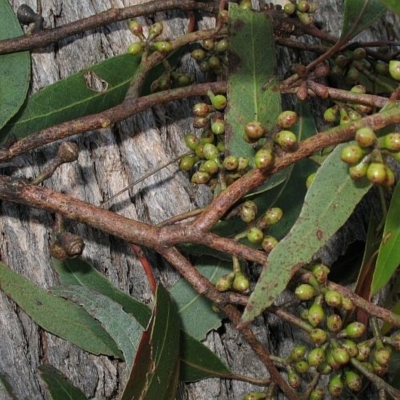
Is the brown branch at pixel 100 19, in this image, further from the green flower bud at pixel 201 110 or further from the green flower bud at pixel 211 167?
the green flower bud at pixel 211 167

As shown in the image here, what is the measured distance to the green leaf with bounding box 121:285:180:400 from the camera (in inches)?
53.8

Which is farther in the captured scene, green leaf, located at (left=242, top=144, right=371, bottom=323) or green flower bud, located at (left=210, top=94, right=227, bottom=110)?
green flower bud, located at (left=210, top=94, right=227, bottom=110)

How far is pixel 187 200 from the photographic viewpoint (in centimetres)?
184

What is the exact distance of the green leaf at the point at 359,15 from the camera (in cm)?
165

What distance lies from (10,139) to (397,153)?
907 millimetres

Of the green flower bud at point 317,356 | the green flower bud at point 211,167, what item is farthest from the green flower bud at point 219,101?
the green flower bud at point 317,356

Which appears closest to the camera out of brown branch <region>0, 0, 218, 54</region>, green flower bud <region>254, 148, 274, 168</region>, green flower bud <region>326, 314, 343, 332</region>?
green flower bud <region>254, 148, 274, 168</region>

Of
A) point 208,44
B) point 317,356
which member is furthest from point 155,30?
point 317,356

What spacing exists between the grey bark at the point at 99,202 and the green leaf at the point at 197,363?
94mm

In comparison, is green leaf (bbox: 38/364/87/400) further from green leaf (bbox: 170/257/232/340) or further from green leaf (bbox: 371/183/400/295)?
green leaf (bbox: 371/183/400/295)

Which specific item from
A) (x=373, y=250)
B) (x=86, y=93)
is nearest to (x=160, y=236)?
(x=86, y=93)

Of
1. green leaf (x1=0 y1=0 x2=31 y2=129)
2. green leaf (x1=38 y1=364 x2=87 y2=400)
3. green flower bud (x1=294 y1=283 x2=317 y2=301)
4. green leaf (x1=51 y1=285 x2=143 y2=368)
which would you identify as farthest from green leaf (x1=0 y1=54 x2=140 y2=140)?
green flower bud (x1=294 y1=283 x2=317 y2=301)

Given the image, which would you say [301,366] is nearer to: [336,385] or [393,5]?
[336,385]

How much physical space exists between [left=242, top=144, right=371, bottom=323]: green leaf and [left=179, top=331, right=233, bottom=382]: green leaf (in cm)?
37
